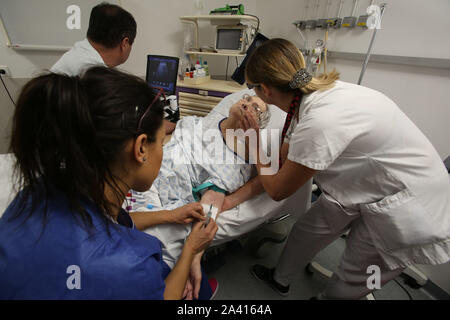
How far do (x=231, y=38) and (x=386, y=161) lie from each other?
2053mm

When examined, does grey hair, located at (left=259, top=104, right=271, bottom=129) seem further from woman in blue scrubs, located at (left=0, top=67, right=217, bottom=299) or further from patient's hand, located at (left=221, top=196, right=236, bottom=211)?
woman in blue scrubs, located at (left=0, top=67, right=217, bottom=299)

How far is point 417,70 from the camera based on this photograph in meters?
1.54

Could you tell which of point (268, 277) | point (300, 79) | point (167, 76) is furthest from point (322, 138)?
point (167, 76)

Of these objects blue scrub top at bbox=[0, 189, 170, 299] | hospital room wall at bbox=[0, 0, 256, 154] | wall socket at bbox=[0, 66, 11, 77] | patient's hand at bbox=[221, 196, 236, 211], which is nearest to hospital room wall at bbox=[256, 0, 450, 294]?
patient's hand at bbox=[221, 196, 236, 211]

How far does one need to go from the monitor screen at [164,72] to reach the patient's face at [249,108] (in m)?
0.99

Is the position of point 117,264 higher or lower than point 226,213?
higher

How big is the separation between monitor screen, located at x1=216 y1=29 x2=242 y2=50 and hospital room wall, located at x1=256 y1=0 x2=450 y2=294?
0.99 meters

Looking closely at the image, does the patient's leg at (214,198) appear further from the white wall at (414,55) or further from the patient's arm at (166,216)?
the white wall at (414,55)

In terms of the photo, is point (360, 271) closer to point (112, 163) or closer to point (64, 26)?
point (112, 163)

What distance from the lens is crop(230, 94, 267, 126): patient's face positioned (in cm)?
131
